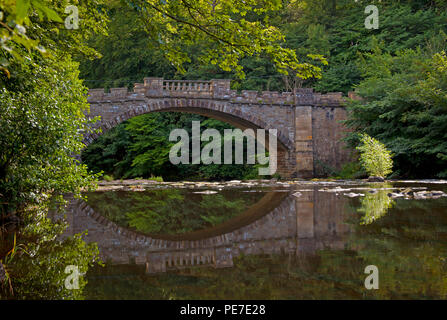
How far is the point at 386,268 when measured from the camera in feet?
7.98

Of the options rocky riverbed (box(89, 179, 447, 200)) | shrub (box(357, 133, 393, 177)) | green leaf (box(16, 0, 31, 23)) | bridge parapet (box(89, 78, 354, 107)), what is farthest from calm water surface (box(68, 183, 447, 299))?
bridge parapet (box(89, 78, 354, 107))

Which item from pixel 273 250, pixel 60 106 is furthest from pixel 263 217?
pixel 60 106

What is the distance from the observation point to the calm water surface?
211 centimetres

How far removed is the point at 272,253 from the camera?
3061 mm

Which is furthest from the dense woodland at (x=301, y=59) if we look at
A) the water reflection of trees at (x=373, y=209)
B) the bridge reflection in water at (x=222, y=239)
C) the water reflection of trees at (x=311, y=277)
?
the water reflection of trees at (x=311, y=277)

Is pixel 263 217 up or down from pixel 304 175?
down

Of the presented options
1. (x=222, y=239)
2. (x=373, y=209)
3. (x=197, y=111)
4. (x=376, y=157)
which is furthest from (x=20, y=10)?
(x=197, y=111)

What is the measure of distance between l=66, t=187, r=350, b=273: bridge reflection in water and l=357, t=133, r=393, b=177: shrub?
8.62m

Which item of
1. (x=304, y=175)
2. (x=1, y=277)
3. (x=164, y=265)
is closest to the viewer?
(x=1, y=277)

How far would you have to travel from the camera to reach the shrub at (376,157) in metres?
13.6

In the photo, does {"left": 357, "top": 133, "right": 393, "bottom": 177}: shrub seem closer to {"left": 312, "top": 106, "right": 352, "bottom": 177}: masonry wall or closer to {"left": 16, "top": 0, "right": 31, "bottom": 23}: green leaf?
{"left": 312, "top": 106, "right": 352, "bottom": 177}: masonry wall

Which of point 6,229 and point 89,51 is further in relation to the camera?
point 89,51
